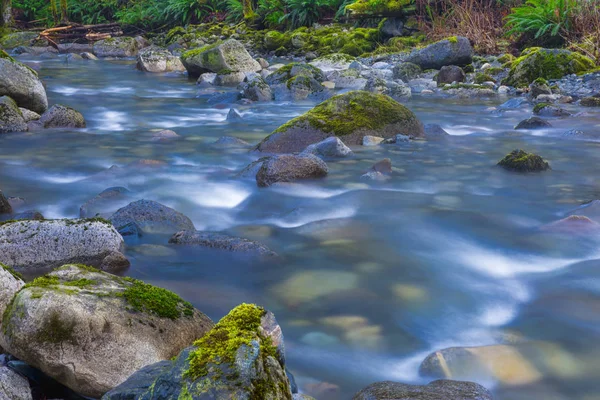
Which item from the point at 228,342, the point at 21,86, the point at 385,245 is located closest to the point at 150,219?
the point at 385,245

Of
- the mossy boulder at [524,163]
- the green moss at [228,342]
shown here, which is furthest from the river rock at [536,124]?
the green moss at [228,342]

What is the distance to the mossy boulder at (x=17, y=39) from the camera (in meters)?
27.1

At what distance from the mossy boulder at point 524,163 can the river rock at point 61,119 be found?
6770mm

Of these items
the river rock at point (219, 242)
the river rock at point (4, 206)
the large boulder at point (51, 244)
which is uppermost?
the large boulder at point (51, 244)

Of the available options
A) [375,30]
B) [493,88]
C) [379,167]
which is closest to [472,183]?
[379,167]

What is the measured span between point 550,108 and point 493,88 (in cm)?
293

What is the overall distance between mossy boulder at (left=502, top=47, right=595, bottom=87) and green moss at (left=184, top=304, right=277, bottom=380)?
1211 cm

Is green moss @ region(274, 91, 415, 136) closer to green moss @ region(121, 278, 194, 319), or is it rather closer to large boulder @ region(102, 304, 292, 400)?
green moss @ region(121, 278, 194, 319)

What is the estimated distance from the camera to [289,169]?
6.36m

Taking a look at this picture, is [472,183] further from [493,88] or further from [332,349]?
[493,88]

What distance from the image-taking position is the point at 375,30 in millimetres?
20969

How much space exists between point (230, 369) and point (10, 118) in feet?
28.4

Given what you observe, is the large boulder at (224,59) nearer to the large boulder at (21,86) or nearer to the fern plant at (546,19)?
the large boulder at (21,86)

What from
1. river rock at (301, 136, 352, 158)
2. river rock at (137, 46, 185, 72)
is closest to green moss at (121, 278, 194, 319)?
river rock at (301, 136, 352, 158)
